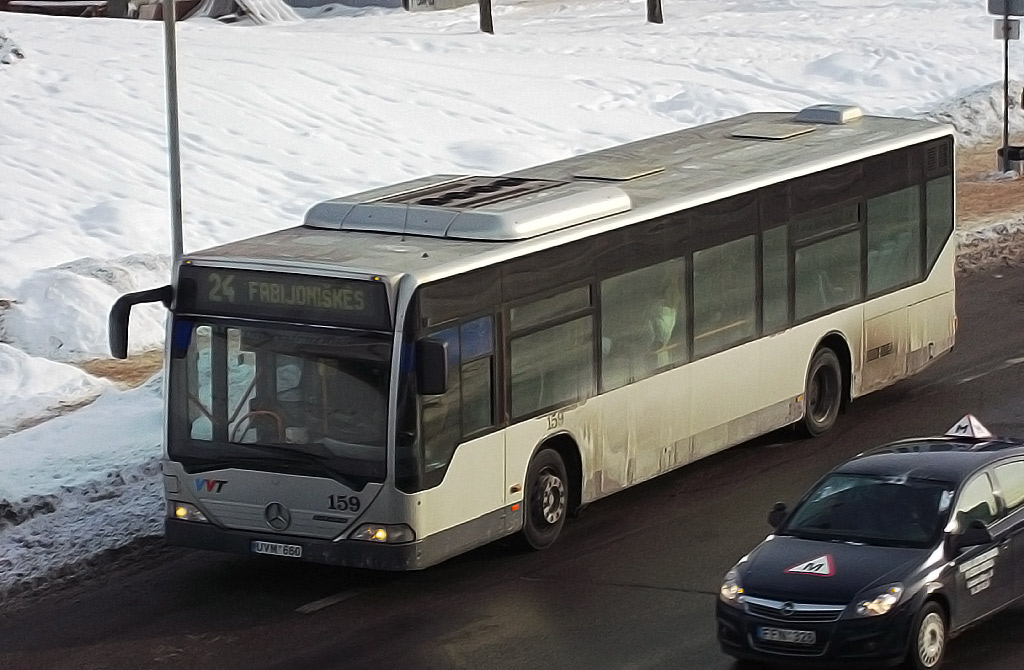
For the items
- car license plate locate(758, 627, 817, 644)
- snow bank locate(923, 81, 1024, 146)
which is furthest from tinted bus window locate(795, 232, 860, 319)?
snow bank locate(923, 81, 1024, 146)

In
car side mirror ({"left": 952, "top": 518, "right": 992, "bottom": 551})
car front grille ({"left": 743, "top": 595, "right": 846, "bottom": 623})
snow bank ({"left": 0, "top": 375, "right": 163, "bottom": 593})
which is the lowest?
snow bank ({"left": 0, "top": 375, "right": 163, "bottom": 593})

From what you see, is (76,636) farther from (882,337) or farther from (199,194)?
(199,194)

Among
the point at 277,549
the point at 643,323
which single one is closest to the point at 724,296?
the point at 643,323

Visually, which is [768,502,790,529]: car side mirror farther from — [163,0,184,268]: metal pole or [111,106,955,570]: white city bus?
[163,0,184,268]: metal pole

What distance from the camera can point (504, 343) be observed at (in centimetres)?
1407

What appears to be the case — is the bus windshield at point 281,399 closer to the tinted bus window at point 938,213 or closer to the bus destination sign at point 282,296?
the bus destination sign at point 282,296

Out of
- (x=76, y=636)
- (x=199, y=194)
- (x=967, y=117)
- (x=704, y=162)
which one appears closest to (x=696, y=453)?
(x=704, y=162)

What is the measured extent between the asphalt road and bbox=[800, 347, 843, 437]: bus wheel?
88 cm

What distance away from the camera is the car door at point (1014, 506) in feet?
39.8

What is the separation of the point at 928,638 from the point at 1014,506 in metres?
1.35

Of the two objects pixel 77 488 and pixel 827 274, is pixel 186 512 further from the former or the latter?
pixel 827 274

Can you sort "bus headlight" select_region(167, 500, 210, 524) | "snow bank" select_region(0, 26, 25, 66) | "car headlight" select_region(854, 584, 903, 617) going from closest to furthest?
"car headlight" select_region(854, 584, 903, 617) < "bus headlight" select_region(167, 500, 210, 524) < "snow bank" select_region(0, 26, 25, 66)

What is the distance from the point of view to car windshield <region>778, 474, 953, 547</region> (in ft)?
38.6

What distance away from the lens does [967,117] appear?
122ft
